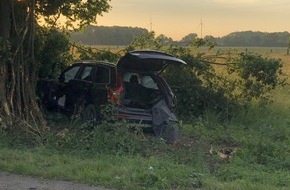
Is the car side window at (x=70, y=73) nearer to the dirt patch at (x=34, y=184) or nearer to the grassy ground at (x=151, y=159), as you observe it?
the grassy ground at (x=151, y=159)

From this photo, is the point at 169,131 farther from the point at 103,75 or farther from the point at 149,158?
the point at 103,75

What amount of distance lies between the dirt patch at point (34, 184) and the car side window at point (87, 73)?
528 cm

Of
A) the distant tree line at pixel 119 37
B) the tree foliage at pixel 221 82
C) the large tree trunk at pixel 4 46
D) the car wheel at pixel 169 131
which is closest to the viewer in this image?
the car wheel at pixel 169 131

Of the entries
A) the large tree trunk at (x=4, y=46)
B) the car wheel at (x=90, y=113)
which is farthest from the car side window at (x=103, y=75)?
the large tree trunk at (x=4, y=46)

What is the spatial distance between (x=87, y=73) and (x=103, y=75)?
879mm

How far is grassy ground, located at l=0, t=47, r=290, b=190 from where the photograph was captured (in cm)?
749

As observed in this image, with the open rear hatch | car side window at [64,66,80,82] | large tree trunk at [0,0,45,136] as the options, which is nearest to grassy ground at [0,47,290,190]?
large tree trunk at [0,0,45,136]

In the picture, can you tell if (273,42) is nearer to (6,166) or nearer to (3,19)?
(3,19)

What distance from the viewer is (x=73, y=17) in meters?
15.2

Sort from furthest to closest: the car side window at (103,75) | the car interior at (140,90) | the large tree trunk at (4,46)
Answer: the car side window at (103,75) → the car interior at (140,90) → the large tree trunk at (4,46)

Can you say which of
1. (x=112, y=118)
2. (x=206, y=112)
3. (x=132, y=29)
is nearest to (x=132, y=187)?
(x=112, y=118)

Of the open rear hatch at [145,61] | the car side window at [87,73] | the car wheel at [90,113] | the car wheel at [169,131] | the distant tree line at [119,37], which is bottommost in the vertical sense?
the car wheel at [169,131]

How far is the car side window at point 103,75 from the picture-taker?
1184 cm

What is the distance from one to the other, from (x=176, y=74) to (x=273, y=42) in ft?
136
